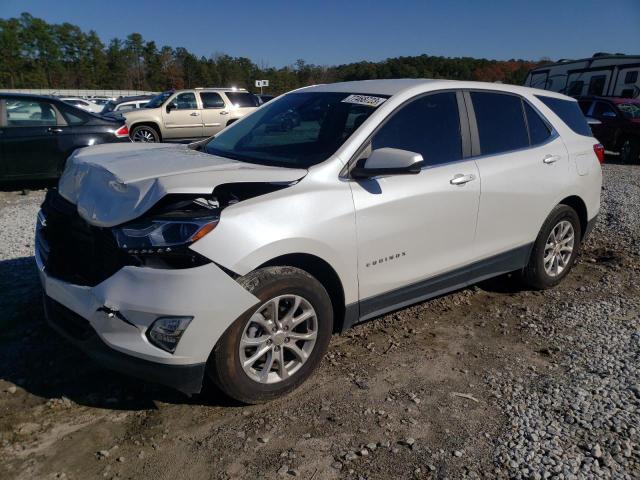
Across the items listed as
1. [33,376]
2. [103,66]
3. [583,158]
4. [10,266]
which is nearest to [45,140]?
[10,266]

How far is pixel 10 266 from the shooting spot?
16.0 feet

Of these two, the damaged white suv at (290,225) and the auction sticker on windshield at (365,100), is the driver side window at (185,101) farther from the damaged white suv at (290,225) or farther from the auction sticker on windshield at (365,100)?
the auction sticker on windshield at (365,100)

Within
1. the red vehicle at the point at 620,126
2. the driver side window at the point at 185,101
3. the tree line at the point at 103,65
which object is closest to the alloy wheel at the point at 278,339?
the red vehicle at the point at 620,126

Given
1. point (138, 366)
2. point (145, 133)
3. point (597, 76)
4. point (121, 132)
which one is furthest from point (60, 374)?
point (597, 76)

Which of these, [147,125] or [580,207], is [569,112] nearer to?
[580,207]

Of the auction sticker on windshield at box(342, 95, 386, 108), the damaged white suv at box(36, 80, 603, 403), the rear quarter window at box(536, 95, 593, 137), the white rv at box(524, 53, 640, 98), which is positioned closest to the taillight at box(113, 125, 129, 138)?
the damaged white suv at box(36, 80, 603, 403)

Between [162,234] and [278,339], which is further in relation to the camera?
[278,339]

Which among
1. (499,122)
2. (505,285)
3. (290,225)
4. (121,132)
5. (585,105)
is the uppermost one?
(499,122)

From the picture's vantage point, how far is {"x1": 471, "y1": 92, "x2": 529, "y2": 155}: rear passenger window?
396cm

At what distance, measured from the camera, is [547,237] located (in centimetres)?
446

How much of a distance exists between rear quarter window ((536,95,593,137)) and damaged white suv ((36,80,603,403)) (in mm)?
268

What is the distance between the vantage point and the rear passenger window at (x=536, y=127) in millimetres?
4349

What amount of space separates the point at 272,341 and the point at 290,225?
0.65m

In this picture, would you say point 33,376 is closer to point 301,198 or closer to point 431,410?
point 301,198
